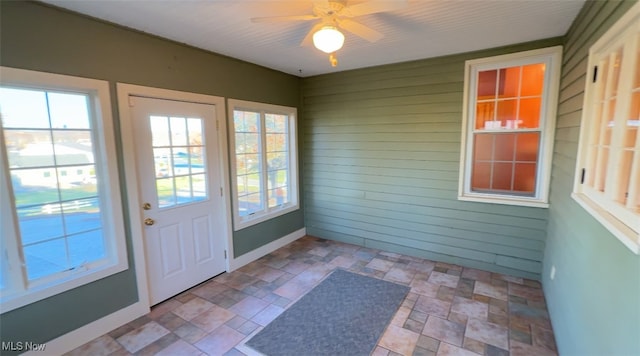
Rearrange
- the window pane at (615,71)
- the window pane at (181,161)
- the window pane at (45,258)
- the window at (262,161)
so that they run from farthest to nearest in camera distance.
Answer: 1. the window at (262,161)
2. the window pane at (181,161)
3. the window pane at (45,258)
4. the window pane at (615,71)

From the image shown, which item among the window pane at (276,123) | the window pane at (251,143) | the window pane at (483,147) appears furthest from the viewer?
the window pane at (276,123)

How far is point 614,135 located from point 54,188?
12.2 ft

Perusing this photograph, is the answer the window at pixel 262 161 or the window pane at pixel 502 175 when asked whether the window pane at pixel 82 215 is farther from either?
Answer: the window pane at pixel 502 175

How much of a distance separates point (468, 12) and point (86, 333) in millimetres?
4037

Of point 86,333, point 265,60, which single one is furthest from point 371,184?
point 86,333

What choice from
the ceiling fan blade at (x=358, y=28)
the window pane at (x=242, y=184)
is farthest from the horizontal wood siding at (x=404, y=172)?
the ceiling fan blade at (x=358, y=28)

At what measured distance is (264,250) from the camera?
13.3 feet

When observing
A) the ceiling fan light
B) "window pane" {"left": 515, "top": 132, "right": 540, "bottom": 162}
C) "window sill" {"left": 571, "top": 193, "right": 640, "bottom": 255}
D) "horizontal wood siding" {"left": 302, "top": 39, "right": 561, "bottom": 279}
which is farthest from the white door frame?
"window pane" {"left": 515, "top": 132, "right": 540, "bottom": 162}

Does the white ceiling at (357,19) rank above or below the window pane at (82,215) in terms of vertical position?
above

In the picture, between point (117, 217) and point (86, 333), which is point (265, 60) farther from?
point (86, 333)

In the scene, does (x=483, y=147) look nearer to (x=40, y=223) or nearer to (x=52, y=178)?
(x=52, y=178)

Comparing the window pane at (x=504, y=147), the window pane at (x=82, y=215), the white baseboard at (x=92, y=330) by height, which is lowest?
the white baseboard at (x=92, y=330)

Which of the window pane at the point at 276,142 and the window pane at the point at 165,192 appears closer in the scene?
the window pane at the point at 165,192

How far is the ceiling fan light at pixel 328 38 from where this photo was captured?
1907 millimetres
